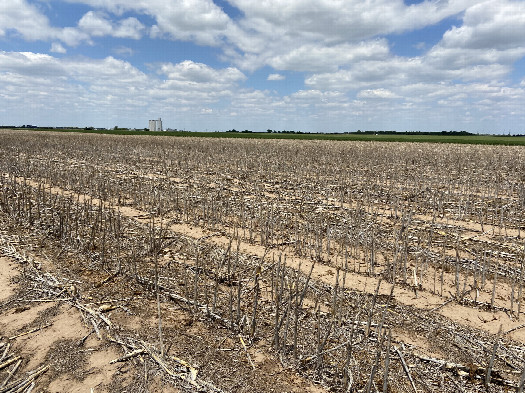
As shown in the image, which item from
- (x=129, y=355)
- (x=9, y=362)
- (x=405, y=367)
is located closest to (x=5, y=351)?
(x=9, y=362)

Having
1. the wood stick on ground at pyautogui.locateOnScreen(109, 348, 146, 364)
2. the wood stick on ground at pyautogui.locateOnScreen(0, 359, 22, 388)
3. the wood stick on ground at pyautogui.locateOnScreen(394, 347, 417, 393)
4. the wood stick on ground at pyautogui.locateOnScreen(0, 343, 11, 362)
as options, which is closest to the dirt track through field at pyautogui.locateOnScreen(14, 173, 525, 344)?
the wood stick on ground at pyautogui.locateOnScreen(394, 347, 417, 393)

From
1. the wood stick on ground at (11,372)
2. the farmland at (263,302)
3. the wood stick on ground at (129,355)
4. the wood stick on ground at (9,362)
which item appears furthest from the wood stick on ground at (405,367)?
the wood stick on ground at (9,362)

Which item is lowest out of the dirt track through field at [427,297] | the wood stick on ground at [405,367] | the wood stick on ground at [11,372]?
the dirt track through field at [427,297]

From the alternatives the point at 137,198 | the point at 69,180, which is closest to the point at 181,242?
the point at 137,198

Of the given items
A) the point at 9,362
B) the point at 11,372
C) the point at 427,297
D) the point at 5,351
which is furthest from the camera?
the point at 427,297

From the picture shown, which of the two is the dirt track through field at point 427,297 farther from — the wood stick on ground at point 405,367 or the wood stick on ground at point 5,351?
the wood stick on ground at point 5,351

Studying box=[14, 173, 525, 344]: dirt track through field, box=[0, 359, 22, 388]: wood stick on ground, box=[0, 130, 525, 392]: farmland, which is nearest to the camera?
box=[0, 359, 22, 388]: wood stick on ground

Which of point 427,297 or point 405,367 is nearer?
point 405,367

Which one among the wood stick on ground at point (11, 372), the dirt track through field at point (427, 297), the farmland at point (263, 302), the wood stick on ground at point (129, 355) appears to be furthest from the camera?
the dirt track through field at point (427, 297)

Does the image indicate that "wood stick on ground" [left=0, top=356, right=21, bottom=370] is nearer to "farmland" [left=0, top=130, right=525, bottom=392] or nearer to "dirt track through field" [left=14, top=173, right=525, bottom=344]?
"farmland" [left=0, top=130, right=525, bottom=392]

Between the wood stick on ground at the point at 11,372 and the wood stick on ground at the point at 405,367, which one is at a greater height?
the wood stick on ground at the point at 405,367

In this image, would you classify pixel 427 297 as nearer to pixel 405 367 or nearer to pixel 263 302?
pixel 405 367

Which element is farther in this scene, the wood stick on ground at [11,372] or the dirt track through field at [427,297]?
the dirt track through field at [427,297]

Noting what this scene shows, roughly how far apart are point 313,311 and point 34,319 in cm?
365
